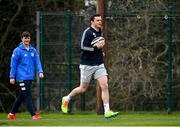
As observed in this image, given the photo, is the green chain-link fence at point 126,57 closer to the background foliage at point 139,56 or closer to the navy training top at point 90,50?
the background foliage at point 139,56

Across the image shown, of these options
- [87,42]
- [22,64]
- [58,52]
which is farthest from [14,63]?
[58,52]

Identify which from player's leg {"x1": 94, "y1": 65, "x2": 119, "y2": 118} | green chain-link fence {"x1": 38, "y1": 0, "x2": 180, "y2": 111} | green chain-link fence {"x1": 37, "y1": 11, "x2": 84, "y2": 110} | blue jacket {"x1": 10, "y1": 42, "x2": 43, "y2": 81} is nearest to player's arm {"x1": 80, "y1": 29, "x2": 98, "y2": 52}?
player's leg {"x1": 94, "y1": 65, "x2": 119, "y2": 118}

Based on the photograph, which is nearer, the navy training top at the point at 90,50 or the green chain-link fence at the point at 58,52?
the navy training top at the point at 90,50

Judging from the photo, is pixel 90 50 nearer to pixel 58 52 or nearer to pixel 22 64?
pixel 22 64

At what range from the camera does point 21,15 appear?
2234 cm

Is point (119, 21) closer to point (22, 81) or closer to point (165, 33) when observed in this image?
point (165, 33)

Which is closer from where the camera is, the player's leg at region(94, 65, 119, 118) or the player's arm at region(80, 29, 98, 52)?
the player's arm at region(80, 29, 98, 52)

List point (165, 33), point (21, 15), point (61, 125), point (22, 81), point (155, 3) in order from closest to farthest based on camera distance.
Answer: point (61, 125), point (22, 81), point (165, 33), point (155, 3), point (21, 15)

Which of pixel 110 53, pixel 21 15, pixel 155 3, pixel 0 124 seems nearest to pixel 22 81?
pixel 0 124

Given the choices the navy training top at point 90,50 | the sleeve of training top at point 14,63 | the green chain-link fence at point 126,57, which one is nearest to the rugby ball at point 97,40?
the navy training top at point 90,50

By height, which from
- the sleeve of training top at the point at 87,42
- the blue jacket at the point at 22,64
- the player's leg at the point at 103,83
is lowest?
the player's leg at the point at 103,83

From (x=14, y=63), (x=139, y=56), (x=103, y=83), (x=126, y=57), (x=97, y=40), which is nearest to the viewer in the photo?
(x=97, y=40)

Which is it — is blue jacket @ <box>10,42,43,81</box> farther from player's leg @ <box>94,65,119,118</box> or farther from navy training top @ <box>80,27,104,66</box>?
player's leg @ <box>94,65,119,118</box>

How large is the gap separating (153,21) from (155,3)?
1366 millimetres
